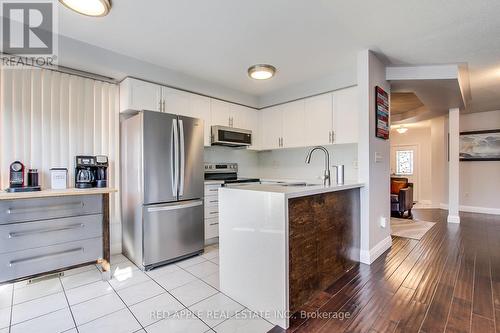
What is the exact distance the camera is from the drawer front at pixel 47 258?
201cm

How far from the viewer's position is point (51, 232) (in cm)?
220

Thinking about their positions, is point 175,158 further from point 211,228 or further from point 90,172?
point 211,228

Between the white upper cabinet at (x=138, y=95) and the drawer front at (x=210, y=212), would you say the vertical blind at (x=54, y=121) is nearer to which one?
the white upper cabinet at (x=138, y=95)

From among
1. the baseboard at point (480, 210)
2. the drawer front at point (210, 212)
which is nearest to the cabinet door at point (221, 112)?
the drawer front at point (210, 212)

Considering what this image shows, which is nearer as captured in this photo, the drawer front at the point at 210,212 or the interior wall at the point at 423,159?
the drawer front at the point at 210,212

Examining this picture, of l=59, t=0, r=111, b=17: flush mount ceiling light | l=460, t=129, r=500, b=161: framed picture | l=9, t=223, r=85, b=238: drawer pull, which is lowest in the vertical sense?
l=9, t=223, r=85, b=238: drawer pull

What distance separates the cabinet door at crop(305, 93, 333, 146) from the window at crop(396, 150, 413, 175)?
5.85 meters

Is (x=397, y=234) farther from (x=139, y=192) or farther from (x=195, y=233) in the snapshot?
(x=139, y=192)

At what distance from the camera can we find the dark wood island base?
1.80 meters

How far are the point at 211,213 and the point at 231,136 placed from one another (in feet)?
4.19

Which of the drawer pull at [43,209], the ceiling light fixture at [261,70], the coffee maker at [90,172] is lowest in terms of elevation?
the drawer pull at [43,209]

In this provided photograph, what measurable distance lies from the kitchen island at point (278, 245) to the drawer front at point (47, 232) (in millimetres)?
1362

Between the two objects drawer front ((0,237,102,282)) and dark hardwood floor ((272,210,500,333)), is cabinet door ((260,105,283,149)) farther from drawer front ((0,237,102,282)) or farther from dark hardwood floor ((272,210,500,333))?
drawer front ((0,237,102,282))

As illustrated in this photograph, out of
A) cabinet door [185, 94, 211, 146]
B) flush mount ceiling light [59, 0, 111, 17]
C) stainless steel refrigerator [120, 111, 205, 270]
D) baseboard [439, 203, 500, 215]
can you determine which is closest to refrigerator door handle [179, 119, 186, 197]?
stainless steel refrigerator [120, 111, 205, 270]
